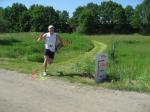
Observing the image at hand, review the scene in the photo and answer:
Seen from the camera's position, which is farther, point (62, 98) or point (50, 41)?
point (50, 41)

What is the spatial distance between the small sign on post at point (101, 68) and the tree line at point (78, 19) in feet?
335

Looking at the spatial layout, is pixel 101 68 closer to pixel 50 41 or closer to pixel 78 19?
pixel 50 41

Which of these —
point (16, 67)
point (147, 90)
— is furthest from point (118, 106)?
point (16, 67)

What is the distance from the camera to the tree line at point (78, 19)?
12081 centimetres

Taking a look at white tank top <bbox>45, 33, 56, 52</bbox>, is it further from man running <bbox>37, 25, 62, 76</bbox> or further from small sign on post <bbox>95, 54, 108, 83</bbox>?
small sign on post <bbox>95, 54, 108, 83</bbox>

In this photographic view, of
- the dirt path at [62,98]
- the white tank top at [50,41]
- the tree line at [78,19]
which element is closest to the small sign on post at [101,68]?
the dirt path at [62,98]

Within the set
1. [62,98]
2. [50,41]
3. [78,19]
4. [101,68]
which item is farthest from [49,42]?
[78,19]

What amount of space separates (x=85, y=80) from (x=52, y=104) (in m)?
3.32

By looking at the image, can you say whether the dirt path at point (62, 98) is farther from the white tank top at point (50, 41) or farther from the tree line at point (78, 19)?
the tree line at point (78, 19)

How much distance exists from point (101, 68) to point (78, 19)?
11728 centimetres

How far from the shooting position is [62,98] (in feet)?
34.4

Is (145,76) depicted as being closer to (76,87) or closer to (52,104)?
(76,87)

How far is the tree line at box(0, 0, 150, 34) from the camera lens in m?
121

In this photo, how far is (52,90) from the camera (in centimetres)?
1145
